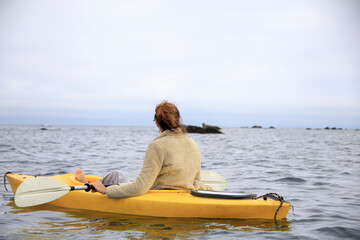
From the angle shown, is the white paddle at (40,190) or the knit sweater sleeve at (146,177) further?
the white paddle at (40,190)

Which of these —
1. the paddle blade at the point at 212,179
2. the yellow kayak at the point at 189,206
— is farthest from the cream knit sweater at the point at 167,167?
the paddle blade at the point at 212,179

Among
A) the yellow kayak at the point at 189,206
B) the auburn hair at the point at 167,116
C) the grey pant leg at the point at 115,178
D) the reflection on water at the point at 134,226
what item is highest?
the auburn hair at the point at 167,116

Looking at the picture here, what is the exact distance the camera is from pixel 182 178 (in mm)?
4352

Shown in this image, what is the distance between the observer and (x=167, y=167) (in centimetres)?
414

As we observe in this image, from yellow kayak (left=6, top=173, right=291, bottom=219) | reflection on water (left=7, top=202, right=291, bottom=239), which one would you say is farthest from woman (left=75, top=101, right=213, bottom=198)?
reflection on water (left=7, top=202, right=291, bottom=239)

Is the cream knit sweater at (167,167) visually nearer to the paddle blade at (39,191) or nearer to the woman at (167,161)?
the woman at (167,161)

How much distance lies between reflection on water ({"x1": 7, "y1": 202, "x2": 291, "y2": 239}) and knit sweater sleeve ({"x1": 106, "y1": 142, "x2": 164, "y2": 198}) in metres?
0.32

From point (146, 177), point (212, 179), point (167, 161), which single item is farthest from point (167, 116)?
point (212, 179)

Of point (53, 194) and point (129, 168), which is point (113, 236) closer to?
point (53, 194)

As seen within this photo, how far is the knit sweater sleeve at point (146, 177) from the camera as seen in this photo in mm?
3996

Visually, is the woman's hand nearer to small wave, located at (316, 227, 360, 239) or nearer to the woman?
the woman

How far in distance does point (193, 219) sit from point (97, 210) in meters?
1.34

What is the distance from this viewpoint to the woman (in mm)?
4020

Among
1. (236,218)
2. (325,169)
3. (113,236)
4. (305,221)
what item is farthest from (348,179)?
(113,236)
